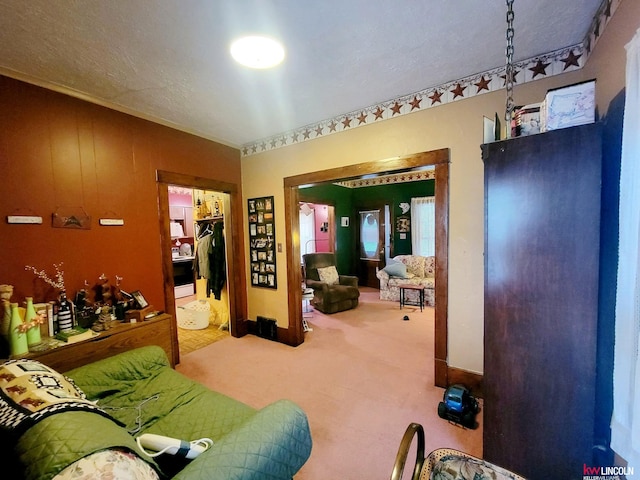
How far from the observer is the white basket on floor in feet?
12.8

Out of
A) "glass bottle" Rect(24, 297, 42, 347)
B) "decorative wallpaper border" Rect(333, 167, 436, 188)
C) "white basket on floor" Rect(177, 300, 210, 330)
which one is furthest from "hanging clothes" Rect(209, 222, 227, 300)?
"decorative wallpaper border" Rect(333, 167, 436, 188)

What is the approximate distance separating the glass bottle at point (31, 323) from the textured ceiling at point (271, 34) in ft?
5.40

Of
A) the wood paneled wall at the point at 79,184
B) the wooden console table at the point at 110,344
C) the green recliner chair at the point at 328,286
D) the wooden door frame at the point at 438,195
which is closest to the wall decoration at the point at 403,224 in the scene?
the green recliner chair at the point at 328,286

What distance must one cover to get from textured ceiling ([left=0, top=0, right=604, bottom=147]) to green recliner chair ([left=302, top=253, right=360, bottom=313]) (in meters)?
3.21

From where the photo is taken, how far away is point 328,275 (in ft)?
17.0

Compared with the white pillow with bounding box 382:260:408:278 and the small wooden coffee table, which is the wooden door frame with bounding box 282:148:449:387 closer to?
the small wooden coffee table

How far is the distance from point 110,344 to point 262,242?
190 centimetres

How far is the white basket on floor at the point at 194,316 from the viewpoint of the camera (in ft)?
12.8

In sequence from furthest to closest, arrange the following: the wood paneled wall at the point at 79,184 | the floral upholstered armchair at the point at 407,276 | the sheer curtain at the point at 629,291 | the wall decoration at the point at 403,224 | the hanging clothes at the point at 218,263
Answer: the wall decoration at the point at 403,224 < the floral upholstered armchair at the point at 407,276 < the hanging clothes at the point at 218,263 < the wood paneled wall at the point at 79,184 < the sheer curtain at the point at 629,291

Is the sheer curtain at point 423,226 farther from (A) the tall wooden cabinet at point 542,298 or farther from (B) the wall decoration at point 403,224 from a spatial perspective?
(A) the tall wooden cabinet at point 542,298

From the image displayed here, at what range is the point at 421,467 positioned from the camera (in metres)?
1.01

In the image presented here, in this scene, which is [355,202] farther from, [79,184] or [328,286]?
[79,184]

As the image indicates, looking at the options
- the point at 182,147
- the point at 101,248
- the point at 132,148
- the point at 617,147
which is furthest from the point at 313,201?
the point at 617,147

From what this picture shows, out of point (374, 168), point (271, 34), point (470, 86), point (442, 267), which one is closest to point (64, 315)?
point (271, 34)
